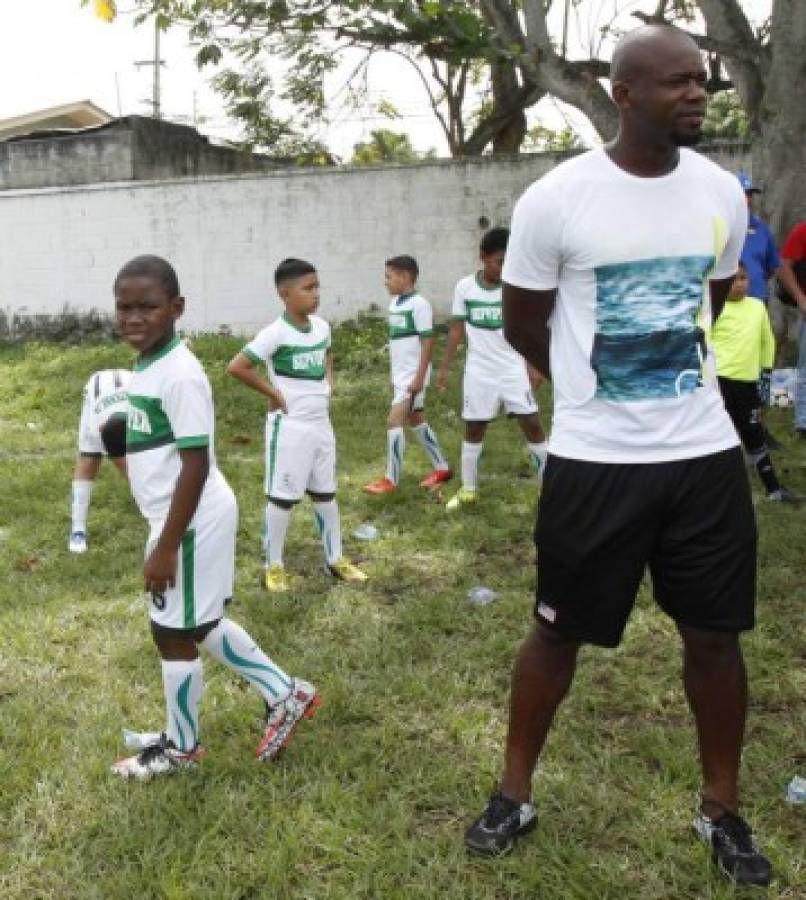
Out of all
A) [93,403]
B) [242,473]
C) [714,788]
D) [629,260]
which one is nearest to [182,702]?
[714,788]

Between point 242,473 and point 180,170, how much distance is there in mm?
10617

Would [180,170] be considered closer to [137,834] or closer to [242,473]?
[242,473]

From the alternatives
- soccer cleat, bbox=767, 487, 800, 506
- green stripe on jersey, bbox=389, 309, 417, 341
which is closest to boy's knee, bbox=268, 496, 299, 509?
green stripe on jersey, bbox=389, 309, 417, 341

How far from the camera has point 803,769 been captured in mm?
3070

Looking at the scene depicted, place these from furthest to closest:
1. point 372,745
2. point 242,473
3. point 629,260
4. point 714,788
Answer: point 242,473, point 372,745, point 714,788, point 629,260

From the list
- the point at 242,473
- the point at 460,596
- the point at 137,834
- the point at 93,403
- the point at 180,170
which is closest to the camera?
the point at 137,834

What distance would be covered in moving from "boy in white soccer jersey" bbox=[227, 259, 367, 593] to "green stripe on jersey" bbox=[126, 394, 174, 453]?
1815 millimetres

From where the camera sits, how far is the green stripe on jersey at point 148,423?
9.73 feet

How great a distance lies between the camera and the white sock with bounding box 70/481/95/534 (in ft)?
18.9

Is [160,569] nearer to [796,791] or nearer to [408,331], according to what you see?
[796,791]

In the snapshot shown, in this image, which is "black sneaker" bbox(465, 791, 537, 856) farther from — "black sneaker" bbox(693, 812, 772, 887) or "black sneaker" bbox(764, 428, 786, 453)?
"black sneaker" bbox(764, 428, 786, 453)

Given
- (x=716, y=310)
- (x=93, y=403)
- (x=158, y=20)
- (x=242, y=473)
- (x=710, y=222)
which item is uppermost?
(x=158, y=20)

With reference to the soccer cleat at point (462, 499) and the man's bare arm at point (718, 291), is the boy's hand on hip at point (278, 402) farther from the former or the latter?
the man's bare arm at point (718, 291)

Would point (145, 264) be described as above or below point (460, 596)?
above
